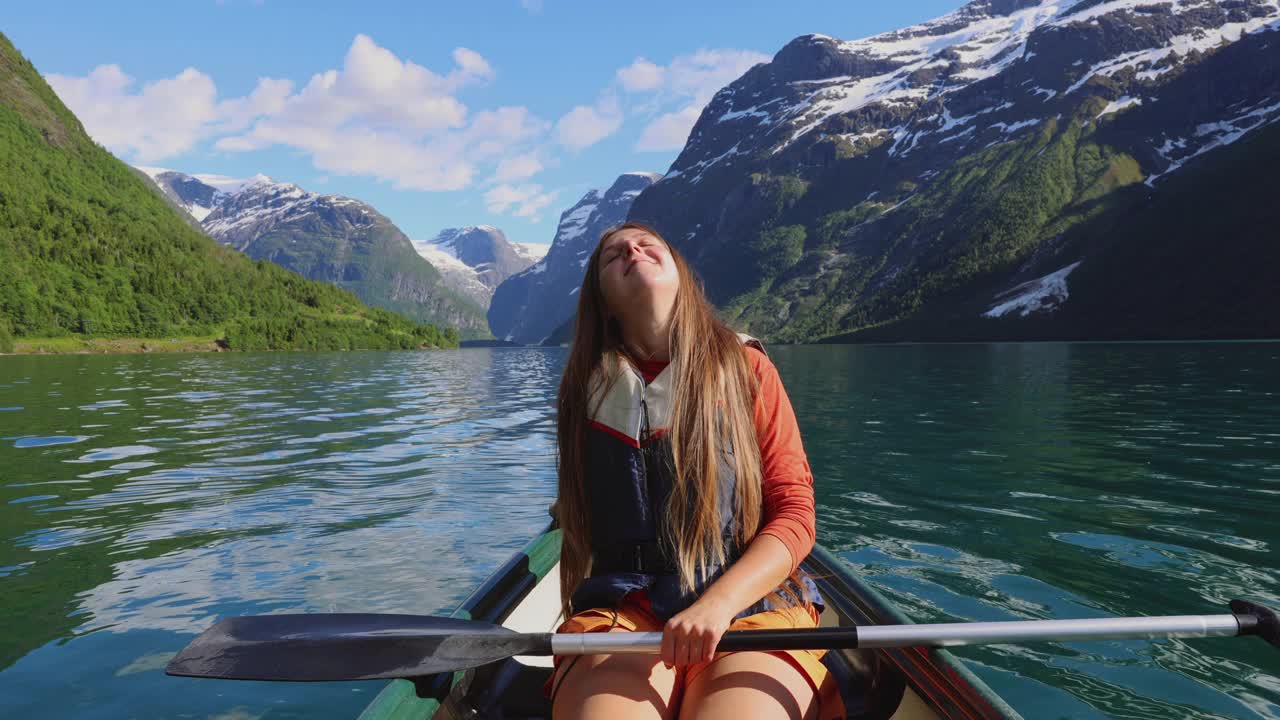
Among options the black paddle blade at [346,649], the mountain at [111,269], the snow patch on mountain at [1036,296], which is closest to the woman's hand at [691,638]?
the black paddle blade at [346,649]

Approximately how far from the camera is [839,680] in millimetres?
3840

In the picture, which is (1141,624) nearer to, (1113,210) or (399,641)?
(399,641)

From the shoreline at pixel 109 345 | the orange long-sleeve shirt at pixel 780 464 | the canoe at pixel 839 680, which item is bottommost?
the canoe at pixel 839 680

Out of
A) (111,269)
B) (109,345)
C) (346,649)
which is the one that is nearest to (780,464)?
(346,649)

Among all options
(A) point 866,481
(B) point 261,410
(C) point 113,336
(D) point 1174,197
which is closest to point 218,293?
(C) point 113,336

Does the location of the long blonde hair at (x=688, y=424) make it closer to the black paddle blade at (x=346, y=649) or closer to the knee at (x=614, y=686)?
the knee at (x=614, y=686)

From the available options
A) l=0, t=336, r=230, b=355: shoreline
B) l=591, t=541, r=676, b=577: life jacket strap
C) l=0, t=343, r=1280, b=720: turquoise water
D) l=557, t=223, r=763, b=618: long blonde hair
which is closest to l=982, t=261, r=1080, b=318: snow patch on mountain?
l=0, t=343, r=1280, b=720: turquoise water

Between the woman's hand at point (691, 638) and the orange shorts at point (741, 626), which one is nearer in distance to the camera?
the woman's hand at point (691, 638)

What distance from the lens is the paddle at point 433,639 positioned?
3.20 metres

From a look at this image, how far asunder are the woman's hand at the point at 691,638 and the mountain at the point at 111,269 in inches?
4784

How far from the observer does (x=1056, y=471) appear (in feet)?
44.6

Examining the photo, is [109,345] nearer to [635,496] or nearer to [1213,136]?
[635,496]

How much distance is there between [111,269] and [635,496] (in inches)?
6357

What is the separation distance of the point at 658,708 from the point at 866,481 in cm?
1127
